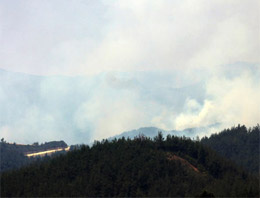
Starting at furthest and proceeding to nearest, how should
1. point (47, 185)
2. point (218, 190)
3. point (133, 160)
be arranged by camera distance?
point (133, 160)
point (47, 185)
point (218, 190)

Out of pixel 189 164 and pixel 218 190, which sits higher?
pixel 189 164

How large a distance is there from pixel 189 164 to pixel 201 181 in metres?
18.0

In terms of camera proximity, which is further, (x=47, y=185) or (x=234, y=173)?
(x=234, y=173)

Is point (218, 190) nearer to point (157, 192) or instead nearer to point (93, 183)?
point (157, 192)

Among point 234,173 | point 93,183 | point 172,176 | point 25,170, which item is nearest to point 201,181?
point 172,176

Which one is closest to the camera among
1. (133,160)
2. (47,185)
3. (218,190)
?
(218,190)

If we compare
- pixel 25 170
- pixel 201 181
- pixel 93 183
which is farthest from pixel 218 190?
pixel 25 170

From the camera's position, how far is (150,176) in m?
184

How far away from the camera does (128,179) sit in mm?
181500

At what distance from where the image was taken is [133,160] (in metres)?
194

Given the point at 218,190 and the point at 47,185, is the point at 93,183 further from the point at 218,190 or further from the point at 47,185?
the point at 218,190

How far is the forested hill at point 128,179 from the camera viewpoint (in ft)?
564

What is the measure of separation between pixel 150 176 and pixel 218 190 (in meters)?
28.1

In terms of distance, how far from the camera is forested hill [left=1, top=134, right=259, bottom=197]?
17188 cm
